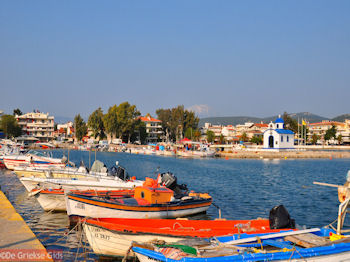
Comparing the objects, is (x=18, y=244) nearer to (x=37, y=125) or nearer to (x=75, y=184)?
(x=75, y=184)

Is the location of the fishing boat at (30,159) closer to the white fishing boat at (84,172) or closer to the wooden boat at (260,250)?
the white fishing boat at (84,172)

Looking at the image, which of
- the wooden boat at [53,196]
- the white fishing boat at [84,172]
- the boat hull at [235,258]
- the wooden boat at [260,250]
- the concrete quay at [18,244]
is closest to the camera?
the boat hull at [235,258]

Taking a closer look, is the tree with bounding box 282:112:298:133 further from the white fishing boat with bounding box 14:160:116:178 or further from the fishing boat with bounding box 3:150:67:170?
the white fishing boat with bounding box 14:160:116:178

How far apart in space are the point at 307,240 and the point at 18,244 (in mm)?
8952

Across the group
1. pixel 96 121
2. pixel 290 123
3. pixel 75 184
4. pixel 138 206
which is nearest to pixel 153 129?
pixel 96 121

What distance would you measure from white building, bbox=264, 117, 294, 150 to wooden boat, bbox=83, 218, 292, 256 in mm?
80457

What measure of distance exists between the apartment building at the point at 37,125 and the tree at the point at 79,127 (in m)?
10.2

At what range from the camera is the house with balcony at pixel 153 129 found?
135875 millimetres

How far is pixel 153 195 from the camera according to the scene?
1661cm

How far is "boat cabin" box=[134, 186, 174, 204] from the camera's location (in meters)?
16.6

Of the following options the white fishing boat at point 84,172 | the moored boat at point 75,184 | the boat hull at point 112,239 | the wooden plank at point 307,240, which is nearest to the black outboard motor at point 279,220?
the wooden plank at point 307,240

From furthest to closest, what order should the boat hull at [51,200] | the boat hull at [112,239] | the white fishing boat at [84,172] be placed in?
the white fishing boat at [84,172] → the boat hull at [51,200] → the boat hull at [112,239]

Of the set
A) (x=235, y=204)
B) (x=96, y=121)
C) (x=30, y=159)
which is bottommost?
(x=235, y=204)

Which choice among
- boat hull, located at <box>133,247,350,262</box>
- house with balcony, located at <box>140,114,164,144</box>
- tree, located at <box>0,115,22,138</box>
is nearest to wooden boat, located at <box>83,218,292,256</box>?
boat hull, located at <box>133,247,350,262</box>
